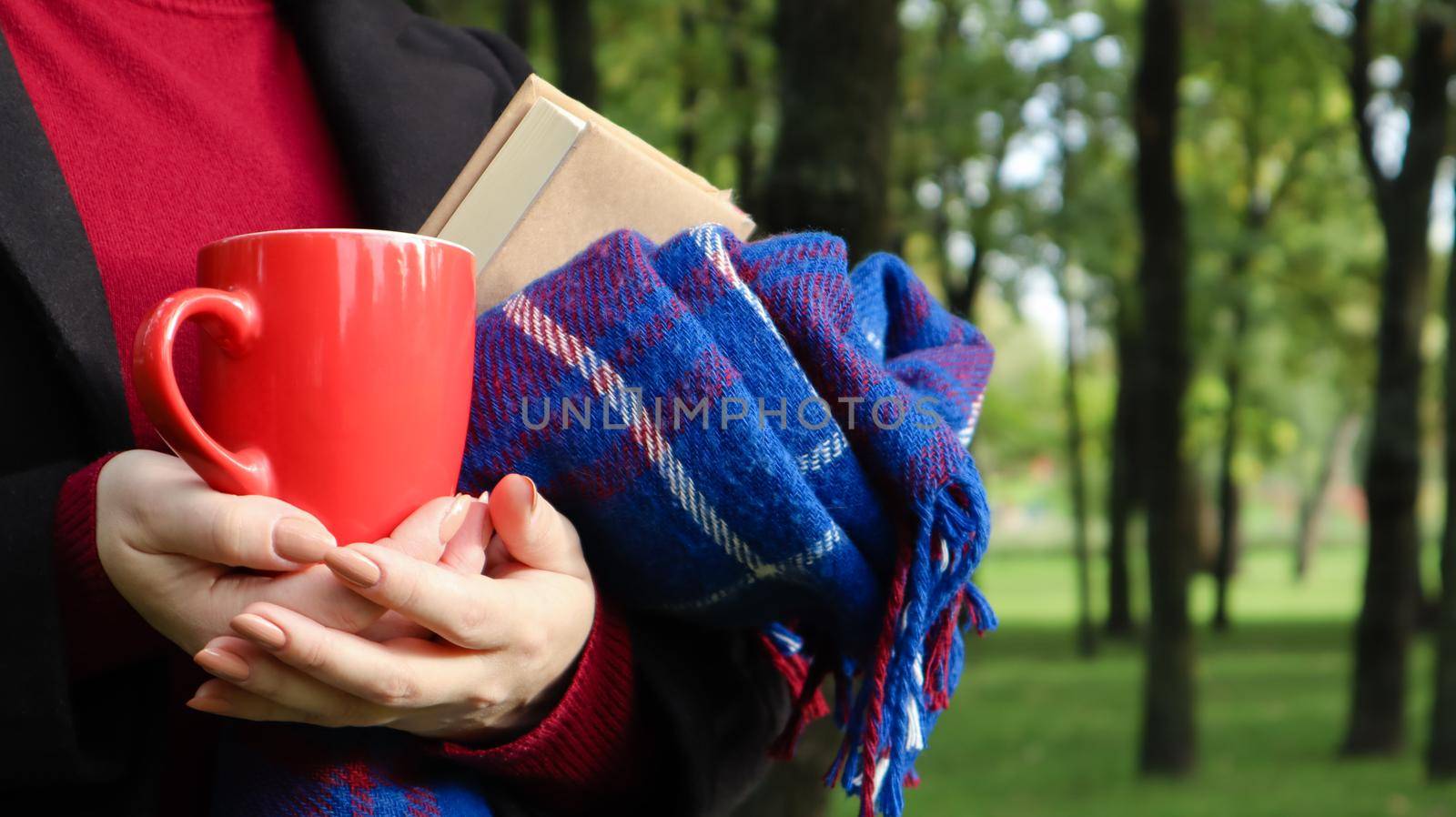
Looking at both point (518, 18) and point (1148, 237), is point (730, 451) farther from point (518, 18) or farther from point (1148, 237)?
point (1148, 237)

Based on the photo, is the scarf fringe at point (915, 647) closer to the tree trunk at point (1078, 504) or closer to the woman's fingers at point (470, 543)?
the woman's fingers at point (470, 543)

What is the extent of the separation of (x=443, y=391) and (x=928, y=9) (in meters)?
14.0

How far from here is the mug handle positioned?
91 cm

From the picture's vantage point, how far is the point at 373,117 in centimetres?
145

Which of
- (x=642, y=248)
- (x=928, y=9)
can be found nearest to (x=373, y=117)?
(x=642, y=248)

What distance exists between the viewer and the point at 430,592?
932 millimetres

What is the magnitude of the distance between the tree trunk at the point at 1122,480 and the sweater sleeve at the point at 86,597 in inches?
521

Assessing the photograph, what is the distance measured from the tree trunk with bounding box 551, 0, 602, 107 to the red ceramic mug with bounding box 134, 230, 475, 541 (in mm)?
7080

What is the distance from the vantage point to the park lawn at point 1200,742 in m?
9.20

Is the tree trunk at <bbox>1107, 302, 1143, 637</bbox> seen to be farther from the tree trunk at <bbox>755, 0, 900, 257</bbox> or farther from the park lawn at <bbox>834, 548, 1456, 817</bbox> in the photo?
the tree trunk at <bbox>755, 0, 900, 257</bbox>

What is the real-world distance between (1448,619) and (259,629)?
9205 millimetres

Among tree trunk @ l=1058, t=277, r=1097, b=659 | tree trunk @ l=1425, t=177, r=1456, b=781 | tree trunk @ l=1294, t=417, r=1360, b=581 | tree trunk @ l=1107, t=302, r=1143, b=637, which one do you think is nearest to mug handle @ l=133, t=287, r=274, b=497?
tree trunk @ l=1425, t=177, r=1456, b=781

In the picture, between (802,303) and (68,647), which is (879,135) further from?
(68,647)

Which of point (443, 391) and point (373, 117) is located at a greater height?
point (373, 117)
